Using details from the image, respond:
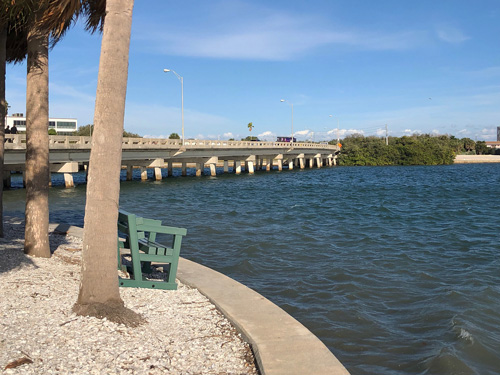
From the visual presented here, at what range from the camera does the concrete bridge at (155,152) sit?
3550cm

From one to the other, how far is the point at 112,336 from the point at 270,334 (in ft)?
5.73

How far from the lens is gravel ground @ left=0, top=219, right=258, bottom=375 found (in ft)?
15.1

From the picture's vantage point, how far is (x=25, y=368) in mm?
4332

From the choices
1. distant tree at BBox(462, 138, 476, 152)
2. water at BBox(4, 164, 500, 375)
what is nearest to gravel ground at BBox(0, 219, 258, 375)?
water at BBox(4, 164, 500, 375)

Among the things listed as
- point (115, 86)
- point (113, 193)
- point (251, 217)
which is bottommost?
point (251, 217)

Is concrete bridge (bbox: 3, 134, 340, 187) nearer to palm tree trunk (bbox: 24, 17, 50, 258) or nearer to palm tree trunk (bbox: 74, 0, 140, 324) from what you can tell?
palm tree trunk (bbox: 24, 17, 50, 258)

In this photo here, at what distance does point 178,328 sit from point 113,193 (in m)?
1.84

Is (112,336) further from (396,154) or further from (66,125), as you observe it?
(66,125)

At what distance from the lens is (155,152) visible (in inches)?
1987

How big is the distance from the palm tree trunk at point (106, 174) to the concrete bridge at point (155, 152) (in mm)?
28202

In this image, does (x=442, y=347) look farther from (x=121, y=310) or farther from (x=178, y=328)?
(x=121, y=310)

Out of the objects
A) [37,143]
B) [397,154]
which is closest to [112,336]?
[37,143]

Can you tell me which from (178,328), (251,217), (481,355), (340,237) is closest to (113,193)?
(178,328)

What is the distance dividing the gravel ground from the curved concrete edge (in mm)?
137
